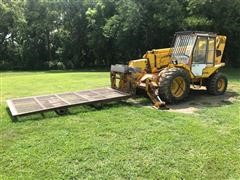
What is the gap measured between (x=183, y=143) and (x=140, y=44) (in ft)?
65.4

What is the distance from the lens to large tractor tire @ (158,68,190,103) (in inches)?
334

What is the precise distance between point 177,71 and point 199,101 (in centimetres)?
108

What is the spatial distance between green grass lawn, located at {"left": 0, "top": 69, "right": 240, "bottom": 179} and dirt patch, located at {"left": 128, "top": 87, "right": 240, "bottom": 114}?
54 centimetres

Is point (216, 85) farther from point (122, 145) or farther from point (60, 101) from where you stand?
point (122, 145)

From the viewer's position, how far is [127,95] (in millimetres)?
8664

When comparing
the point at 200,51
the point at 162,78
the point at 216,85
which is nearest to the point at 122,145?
the point at 162,78

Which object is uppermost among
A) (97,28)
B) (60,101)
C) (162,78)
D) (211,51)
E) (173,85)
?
(97,28)

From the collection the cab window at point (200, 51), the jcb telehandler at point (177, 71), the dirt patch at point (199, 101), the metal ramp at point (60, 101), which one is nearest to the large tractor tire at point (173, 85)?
the jcb telehandler at point (177, 71)

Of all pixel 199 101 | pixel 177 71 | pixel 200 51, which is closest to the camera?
pixel 177 71

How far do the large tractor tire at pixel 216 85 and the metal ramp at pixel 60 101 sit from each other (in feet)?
9.20

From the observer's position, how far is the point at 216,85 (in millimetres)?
10031

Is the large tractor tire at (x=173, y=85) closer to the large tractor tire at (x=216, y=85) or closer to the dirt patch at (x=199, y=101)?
the dirt patch at (x=199, y=101)

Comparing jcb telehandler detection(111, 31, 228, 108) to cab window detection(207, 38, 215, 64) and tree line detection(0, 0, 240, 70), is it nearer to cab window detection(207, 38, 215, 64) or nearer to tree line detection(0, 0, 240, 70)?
cab window detection(207, 38, 215, 64)

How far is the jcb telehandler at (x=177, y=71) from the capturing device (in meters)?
8.65
